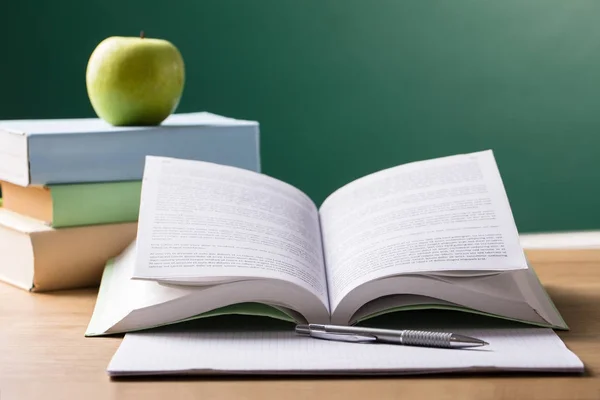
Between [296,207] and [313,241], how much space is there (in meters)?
0.06

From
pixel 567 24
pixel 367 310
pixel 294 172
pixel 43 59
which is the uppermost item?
pixel 567 24

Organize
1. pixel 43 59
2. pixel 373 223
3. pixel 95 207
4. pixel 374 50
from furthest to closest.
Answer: pixel 374 50, pixel 43 59, pixel 95 207, pixel 373 223

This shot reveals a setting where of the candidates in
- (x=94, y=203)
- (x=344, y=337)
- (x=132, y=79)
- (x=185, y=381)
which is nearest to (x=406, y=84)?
(x=132, y=79)

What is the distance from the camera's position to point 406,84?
6.61 feet

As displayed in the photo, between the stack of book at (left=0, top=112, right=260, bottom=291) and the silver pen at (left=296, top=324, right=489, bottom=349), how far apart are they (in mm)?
382

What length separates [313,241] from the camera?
0.96 m

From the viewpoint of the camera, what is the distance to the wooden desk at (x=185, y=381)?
67 centimetres

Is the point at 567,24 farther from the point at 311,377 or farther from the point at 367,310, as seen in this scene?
the point at 311,377

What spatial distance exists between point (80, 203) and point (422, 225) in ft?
1.44

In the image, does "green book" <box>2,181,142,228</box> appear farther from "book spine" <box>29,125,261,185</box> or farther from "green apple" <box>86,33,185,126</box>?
"green apple" <box>86,33,185,126</box>

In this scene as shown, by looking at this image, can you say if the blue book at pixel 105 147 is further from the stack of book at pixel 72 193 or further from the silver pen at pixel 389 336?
the silver pen at pixel 389 336

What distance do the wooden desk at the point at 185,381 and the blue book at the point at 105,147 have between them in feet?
0.67

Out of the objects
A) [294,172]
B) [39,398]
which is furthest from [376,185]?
[294,172]

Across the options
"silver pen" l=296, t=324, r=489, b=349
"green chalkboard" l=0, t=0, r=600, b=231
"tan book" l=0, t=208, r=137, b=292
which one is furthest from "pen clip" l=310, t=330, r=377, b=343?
"green chalkboard" l=0, t=0, r=600, b=231
